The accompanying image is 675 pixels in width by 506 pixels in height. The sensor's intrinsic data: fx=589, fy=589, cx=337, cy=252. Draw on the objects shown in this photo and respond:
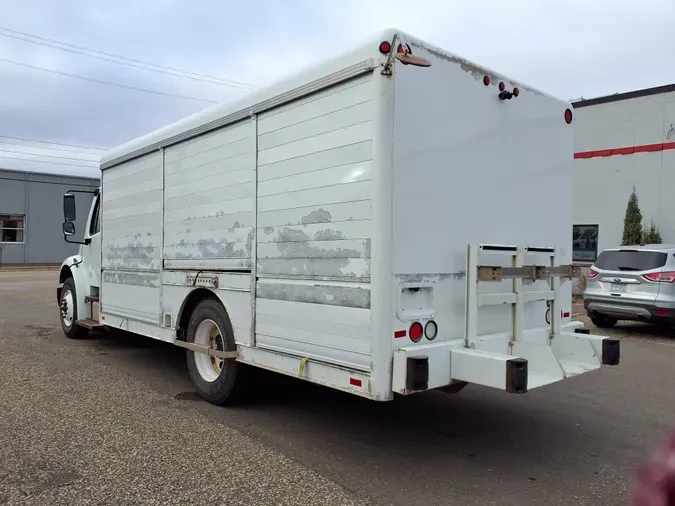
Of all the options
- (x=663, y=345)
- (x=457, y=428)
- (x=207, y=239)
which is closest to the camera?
(x=457, y=428)

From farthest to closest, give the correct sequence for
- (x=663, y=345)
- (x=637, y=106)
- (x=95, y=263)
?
(x=637, y=106) → (x=663, y=345) → (x=95, y=263)

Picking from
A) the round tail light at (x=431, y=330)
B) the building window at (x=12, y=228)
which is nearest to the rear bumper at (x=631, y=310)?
the round tail light at (x=431, y=330)

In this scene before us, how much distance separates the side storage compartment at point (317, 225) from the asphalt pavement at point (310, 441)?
82cm

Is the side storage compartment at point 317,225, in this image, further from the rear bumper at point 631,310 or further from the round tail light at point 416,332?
the rear bumper at point 631,310

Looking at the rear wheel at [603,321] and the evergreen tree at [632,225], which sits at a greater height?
the evergreen tree at [632,225]

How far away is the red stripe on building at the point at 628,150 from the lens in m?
15.3

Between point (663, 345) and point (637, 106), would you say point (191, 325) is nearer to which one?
point (663, 345)

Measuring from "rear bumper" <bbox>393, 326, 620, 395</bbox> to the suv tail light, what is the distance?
19.7ft

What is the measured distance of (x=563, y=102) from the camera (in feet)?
18.2

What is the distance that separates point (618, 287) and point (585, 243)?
6.78 metres

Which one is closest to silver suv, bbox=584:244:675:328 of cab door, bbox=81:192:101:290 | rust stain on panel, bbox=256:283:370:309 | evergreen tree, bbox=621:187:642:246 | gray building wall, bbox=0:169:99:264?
evergreen tree, bbox=621:187:642:246

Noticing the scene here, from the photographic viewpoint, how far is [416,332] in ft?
13.7

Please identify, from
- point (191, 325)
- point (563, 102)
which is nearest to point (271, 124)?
point (191, 325)

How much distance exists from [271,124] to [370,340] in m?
2.07
